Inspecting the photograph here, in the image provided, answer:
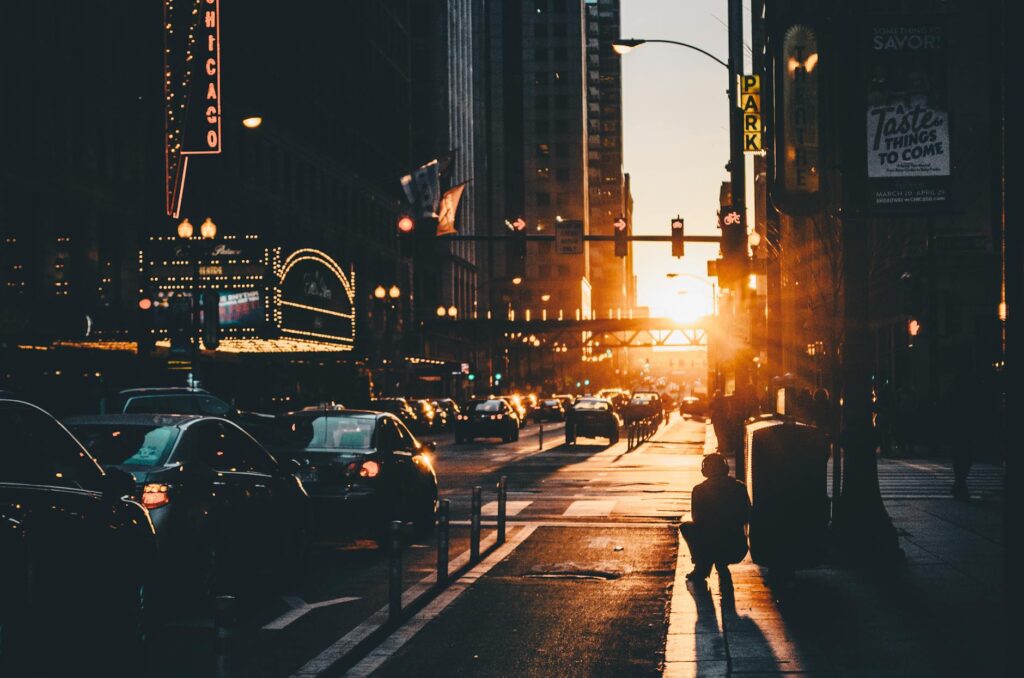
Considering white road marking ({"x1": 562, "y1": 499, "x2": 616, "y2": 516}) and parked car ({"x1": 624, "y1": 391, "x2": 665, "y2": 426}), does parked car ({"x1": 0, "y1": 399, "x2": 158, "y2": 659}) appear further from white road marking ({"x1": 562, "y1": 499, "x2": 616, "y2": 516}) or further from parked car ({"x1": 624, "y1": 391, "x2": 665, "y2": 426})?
parked car ({"x1": 624, "y1": 391, "x2": 665, "y2": 426})

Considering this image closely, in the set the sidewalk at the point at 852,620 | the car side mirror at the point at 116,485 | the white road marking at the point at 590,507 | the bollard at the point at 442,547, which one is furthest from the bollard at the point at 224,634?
the white road marking at the point at 590,507

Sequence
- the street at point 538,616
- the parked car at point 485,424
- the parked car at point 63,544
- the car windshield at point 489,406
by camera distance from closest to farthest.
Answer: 1. the parked car at point 63,544
2. the street at point 538,616
3. the parked car at point 485,424
4. the car windshield at point 489,406

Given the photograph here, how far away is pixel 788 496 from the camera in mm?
12430

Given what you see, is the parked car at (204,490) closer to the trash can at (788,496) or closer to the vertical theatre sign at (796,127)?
the trash can at (788,496)

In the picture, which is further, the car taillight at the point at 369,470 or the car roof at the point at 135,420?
the car taillight at the point at 369,470

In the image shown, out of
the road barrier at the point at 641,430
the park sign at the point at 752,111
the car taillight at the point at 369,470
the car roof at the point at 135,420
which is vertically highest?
the park sign at the point at 752,111

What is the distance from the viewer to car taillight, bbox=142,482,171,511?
438 inches

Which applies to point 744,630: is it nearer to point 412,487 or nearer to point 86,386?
point 412,487

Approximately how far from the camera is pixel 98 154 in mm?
49969

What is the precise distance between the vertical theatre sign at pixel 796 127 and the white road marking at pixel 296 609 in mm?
6338

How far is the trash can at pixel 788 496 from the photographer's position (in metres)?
12.3

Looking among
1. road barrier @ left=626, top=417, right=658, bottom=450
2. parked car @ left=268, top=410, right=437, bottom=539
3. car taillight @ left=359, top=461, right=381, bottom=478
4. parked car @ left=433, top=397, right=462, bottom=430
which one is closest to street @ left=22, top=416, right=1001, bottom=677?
parked car @ left=268, top=410, right=437, bottom=539

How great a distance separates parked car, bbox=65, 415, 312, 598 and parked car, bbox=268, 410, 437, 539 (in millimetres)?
2551

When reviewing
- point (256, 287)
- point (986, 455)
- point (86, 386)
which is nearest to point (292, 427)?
point (986, 455)
